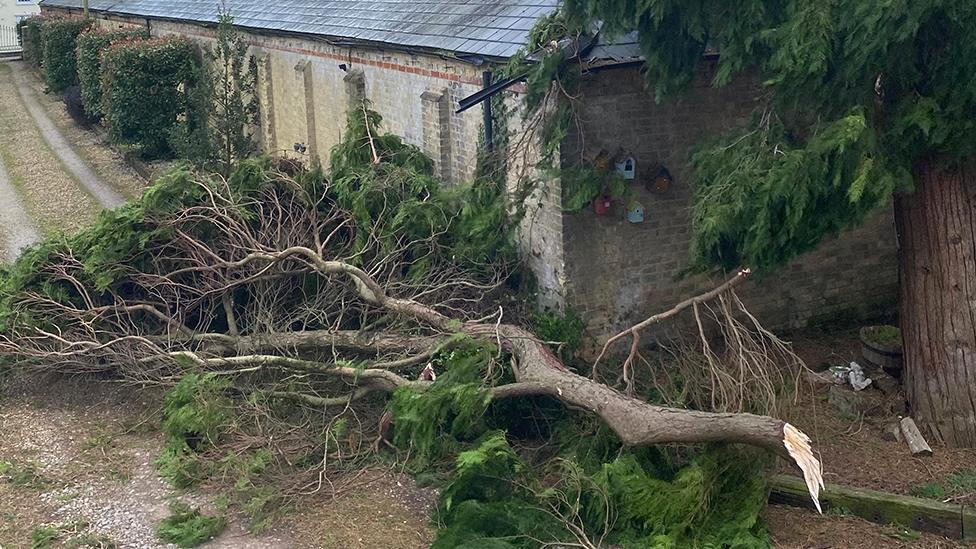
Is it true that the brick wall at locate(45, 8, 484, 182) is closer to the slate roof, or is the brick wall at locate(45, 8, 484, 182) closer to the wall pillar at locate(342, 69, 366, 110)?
the wall pillar at locate(342, 69, 366, 110)

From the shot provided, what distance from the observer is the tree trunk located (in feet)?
27.6

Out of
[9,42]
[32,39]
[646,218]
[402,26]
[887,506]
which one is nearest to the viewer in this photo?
[887,506]

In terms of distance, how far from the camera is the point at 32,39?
121ft

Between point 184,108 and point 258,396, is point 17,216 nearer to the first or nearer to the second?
point 184,108

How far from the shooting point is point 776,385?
8.66m

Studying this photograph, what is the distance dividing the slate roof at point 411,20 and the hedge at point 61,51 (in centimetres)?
1117

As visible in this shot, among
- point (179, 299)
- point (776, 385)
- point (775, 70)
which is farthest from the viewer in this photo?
point (179, 299)

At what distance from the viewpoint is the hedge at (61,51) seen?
30.1m

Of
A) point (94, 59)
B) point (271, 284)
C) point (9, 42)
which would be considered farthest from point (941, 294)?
Answer: point (9, 42)

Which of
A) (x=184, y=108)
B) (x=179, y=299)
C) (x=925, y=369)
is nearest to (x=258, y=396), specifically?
(x=179, y=299)

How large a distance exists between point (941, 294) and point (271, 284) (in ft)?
21.2

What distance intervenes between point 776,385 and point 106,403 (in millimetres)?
6828

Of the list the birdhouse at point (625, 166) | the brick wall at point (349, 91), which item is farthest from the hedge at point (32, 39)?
the birdhouse at point (625, 166)

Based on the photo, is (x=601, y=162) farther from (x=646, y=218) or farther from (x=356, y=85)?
(x=356, y=85)
